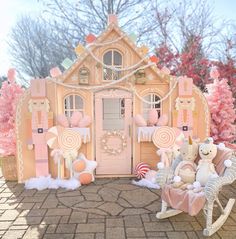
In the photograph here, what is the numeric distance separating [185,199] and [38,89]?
336 cm

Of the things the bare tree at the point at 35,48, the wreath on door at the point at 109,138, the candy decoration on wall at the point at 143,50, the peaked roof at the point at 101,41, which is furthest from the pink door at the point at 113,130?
Answer: the bare tree at the point at 35,48

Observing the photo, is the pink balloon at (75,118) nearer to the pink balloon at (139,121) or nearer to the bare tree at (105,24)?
the pink balloon at (139,121)

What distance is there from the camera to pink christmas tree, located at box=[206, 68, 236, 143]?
5.30 m

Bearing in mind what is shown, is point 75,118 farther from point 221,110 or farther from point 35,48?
point 35,48

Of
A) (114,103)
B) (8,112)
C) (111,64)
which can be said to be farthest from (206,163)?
(8,112)

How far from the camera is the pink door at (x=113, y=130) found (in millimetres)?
5090

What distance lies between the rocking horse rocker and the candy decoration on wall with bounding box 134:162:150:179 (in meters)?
1.36

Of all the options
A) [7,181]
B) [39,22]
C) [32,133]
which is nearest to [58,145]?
[32,133]

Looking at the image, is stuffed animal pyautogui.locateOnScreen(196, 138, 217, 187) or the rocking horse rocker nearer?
the rocking horse rocker

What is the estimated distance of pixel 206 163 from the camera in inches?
134

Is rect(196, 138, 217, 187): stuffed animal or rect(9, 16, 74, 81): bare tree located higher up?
rect(9, 16, 74, 81): bare tree

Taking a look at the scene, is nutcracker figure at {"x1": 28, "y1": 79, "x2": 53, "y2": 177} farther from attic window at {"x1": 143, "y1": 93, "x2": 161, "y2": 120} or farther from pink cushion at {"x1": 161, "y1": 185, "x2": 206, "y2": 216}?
pink cushion at {"x1": 161, "y1": 185, "x2": 206, "y2": 216}

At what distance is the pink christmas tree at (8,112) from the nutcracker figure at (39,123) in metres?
0.57

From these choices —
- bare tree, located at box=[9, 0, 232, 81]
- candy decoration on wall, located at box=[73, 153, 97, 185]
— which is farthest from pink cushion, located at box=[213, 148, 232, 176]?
bare tree, located at box=[9, 0, 232, 81]
